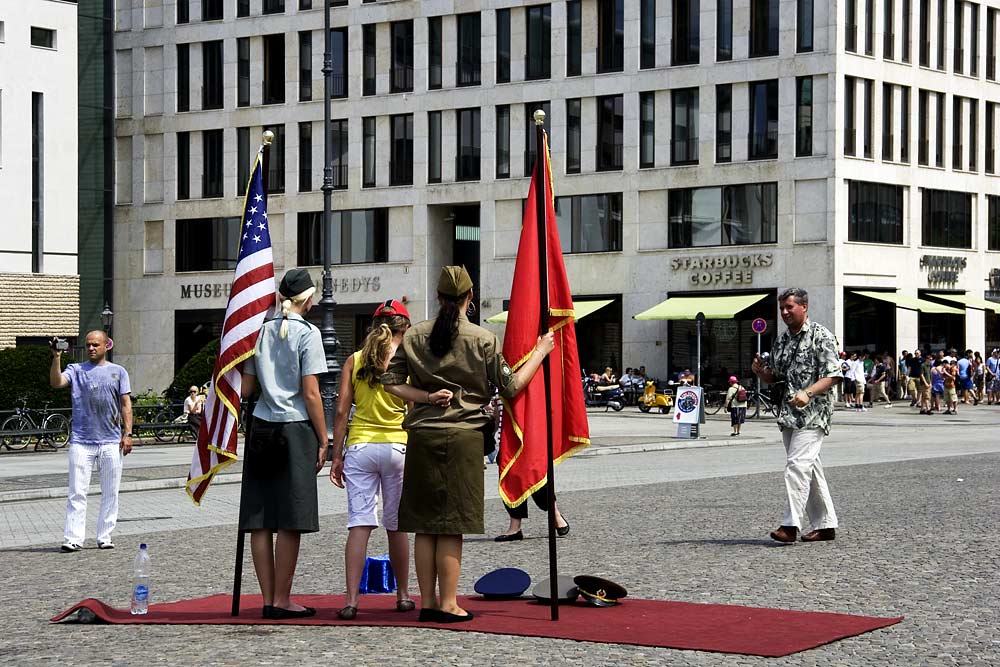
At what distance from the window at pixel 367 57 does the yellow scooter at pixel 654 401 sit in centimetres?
1943

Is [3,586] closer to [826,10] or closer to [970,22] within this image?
[826,10]

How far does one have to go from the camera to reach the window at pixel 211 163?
65.7 meters

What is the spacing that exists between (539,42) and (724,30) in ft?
23.6

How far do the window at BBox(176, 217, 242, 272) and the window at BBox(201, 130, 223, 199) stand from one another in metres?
1.19

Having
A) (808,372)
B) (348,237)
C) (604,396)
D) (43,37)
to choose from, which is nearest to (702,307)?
(604,396)

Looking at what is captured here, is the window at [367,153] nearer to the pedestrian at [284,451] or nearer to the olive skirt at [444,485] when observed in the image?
the pedestrian at [284,451]

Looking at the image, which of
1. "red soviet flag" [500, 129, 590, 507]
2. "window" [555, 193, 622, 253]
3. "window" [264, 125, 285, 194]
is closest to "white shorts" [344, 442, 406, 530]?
"red soviet flag" [500, 129, 590, 507]

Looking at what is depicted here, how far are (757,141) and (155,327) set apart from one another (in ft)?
86.5

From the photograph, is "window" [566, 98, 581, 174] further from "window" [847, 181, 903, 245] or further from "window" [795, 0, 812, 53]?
"window" [847, 181, 903, 245]

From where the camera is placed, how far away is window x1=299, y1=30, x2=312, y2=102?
2506 inches

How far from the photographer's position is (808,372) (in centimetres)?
1275

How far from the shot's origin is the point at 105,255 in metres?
66.8

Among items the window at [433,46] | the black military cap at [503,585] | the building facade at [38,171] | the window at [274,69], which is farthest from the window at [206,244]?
the black military cap at [503,585]

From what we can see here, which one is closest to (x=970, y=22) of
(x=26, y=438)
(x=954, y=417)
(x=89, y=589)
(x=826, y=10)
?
(x=826, y=10)
